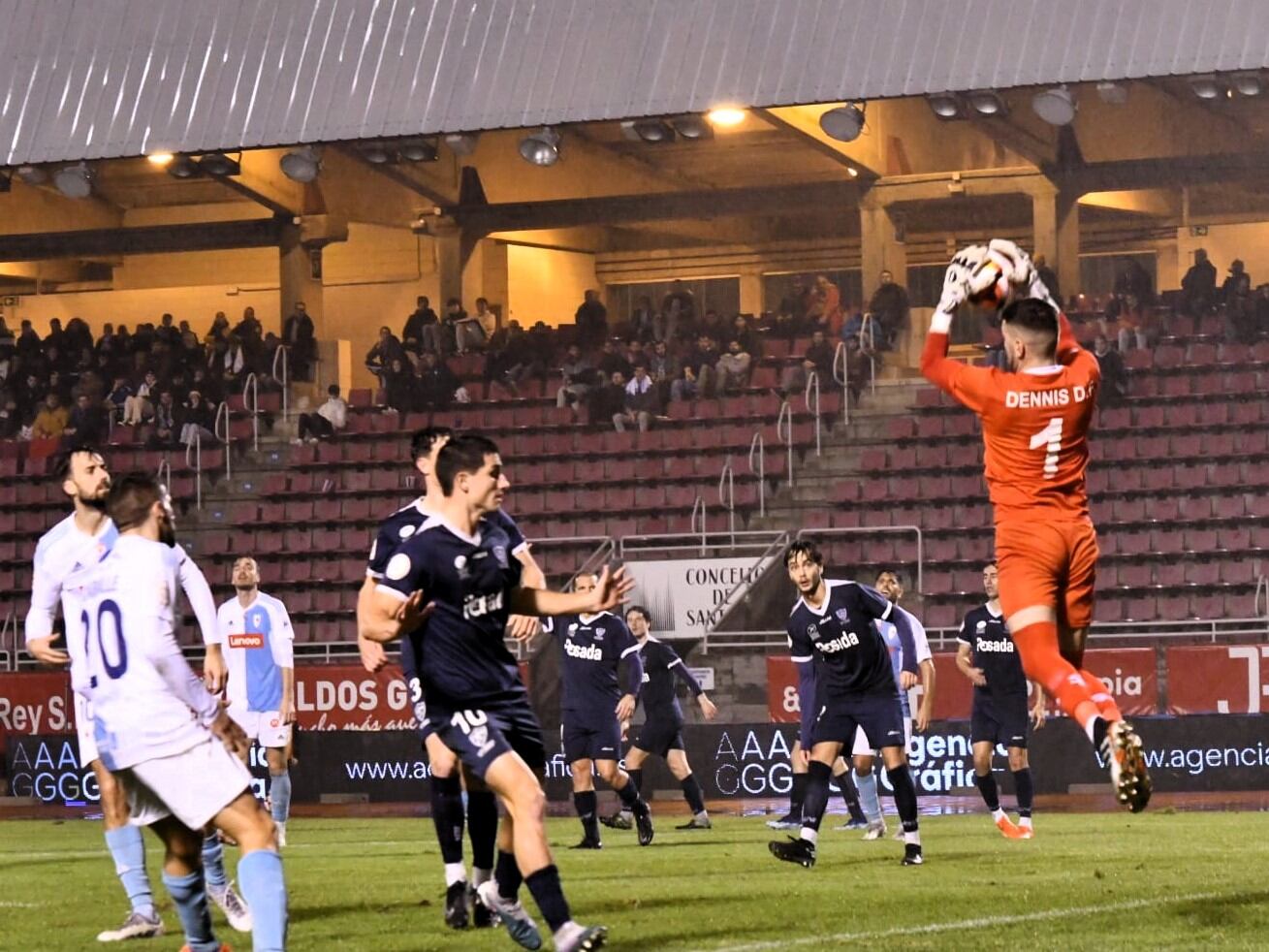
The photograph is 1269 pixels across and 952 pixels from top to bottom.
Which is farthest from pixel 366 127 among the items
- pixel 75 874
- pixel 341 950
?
pixel 341 950

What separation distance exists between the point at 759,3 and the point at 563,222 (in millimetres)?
6753

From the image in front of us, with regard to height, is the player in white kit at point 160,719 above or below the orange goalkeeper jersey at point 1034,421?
below

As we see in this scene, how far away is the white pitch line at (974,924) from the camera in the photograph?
9.21 meters

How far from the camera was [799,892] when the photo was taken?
11.7 meters

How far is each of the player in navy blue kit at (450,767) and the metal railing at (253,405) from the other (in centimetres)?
2275

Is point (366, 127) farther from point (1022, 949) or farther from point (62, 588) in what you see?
point (1022, 949)

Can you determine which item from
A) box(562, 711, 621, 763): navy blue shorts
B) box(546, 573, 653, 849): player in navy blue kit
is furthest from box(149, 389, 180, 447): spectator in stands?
box(562, 711, 621, 763): navy blue shorts

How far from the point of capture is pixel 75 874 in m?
14.7

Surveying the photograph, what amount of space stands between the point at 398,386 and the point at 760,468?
6378 mm

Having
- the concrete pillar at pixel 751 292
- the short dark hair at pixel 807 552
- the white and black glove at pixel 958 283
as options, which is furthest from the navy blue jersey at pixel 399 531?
the concrete pillar at pixel 751 292

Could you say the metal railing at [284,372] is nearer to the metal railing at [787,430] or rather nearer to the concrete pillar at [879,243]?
the metal railing at [787,430]

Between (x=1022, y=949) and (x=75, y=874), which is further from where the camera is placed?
(x=75, y=874)

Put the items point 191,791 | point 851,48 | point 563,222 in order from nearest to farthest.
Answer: point 191,791 → point 851,48 → point 563,222

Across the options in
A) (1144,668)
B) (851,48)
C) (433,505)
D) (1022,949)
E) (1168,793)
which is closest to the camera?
(1022,949)
